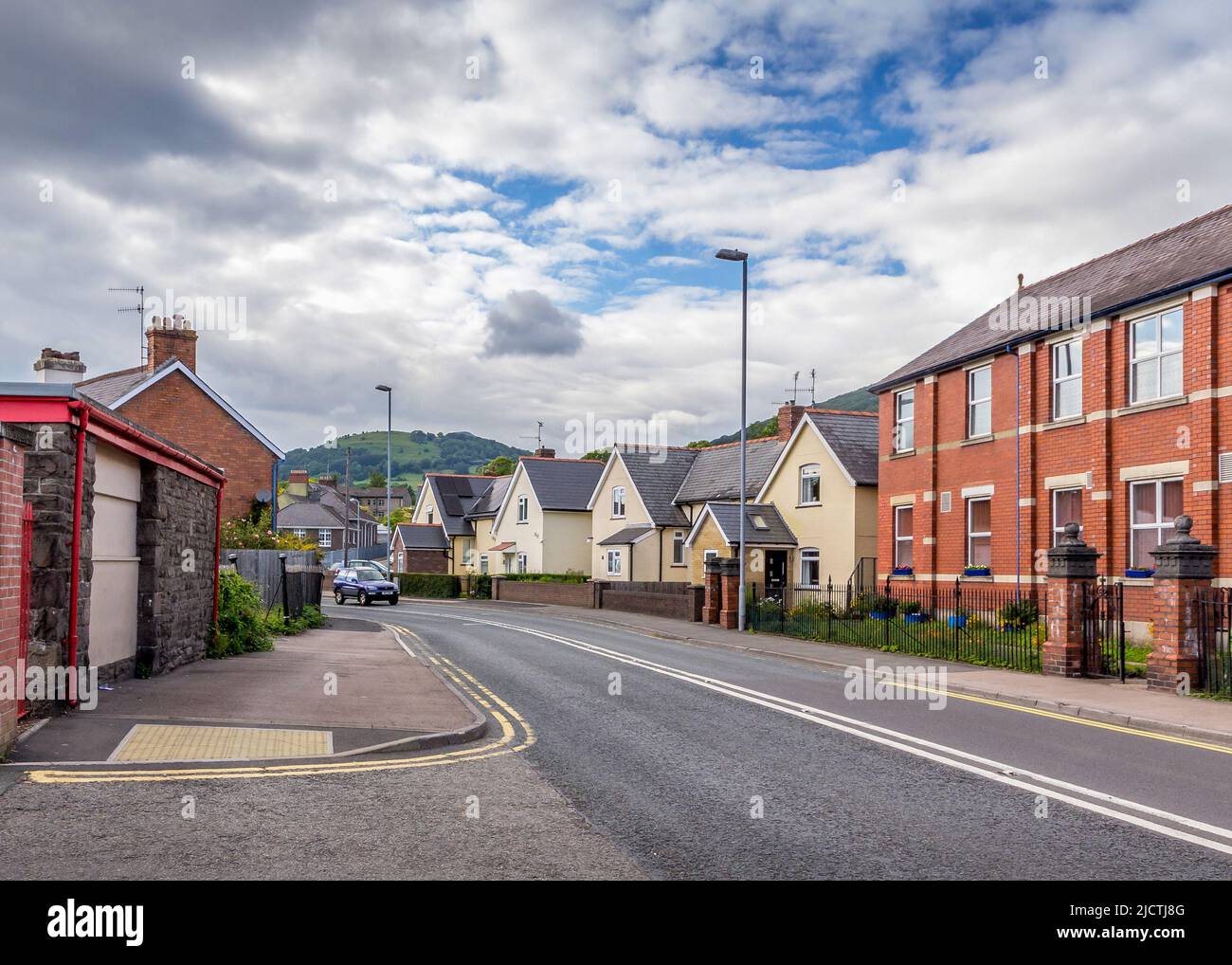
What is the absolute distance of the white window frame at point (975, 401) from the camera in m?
26.2

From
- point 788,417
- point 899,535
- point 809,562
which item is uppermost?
point 788,417

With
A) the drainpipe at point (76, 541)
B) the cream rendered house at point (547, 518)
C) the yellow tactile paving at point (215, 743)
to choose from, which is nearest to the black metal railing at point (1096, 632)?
the yellow tactile paving at point (215, 743)

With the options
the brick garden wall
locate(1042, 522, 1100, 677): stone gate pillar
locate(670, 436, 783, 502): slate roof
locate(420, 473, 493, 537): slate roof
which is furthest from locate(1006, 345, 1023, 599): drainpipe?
locate(420, 473, 493, 537): slate roof

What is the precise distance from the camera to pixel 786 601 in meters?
32.8

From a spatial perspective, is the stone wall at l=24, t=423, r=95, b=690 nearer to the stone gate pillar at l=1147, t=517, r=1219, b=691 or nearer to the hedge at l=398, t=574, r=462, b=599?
the stone gate pillar at l=1147, t=517, r=1219, b=691

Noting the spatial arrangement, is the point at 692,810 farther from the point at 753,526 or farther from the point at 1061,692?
the point at 753,526

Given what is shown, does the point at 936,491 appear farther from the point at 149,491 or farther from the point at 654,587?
the point at 149,491

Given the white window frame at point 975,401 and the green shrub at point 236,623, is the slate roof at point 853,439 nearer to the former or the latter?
the white window frame at point 975,401

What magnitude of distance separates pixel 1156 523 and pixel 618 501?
111 feet

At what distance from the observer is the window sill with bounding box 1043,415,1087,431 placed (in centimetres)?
2284

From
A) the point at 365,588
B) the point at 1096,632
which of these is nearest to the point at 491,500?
the point at 365,588

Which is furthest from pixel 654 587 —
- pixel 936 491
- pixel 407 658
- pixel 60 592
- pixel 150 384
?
pixel 60 592

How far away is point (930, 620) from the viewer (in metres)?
24.8
